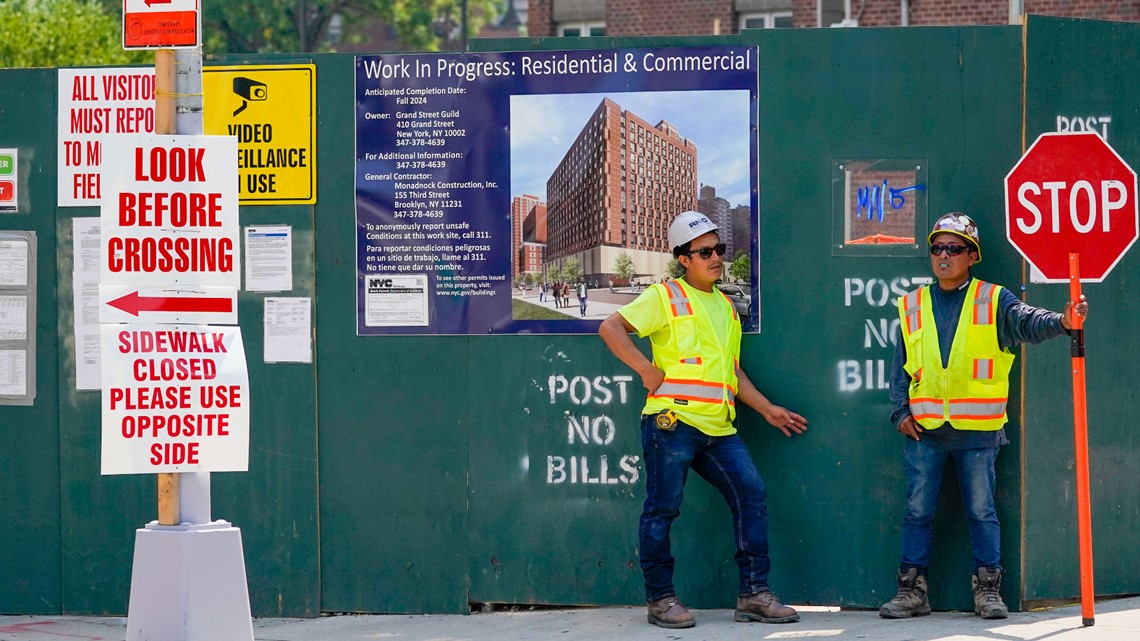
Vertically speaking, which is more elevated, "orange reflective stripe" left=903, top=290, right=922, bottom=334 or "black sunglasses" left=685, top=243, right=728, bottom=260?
"black sunglasses" left=685, top=243, right=728, bottom=260

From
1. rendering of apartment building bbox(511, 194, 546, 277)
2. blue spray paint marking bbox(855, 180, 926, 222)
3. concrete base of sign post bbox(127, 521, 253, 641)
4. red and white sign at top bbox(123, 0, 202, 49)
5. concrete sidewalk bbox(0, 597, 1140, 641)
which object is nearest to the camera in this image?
concrete base of sign post bbox(127, 521, 253, 641)

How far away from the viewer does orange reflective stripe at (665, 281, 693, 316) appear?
7156 millimetres

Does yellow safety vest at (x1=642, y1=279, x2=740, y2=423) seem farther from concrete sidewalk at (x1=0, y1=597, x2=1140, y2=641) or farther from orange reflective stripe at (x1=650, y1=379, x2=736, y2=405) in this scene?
concrete sidewalk at (x1=0, y1=597, x2=1140, y2=641)

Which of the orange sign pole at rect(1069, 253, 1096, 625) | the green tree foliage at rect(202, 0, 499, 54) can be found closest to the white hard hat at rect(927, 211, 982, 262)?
the orange sign pole at rect(1069, 253, 1096, 625)

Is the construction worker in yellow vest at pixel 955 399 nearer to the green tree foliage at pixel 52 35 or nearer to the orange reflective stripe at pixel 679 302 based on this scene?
the orange reflective stripe at pixel 679 302

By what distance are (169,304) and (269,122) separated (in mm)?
2001

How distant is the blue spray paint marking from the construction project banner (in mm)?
577

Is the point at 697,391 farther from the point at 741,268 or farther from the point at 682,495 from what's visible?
the point at 741,268

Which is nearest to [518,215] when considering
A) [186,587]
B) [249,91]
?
[249,91]

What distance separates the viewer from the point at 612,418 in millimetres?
7668

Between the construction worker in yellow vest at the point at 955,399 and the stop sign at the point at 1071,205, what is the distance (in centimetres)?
26

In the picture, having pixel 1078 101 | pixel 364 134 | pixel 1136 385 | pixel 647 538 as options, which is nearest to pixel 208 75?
pixel 364 134

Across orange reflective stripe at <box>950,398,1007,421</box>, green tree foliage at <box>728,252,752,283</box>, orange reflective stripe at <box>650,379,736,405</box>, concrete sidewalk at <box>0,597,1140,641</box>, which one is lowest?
concrete sidewalk at <box>0,597,1140,641</box>

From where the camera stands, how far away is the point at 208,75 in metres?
7.75
